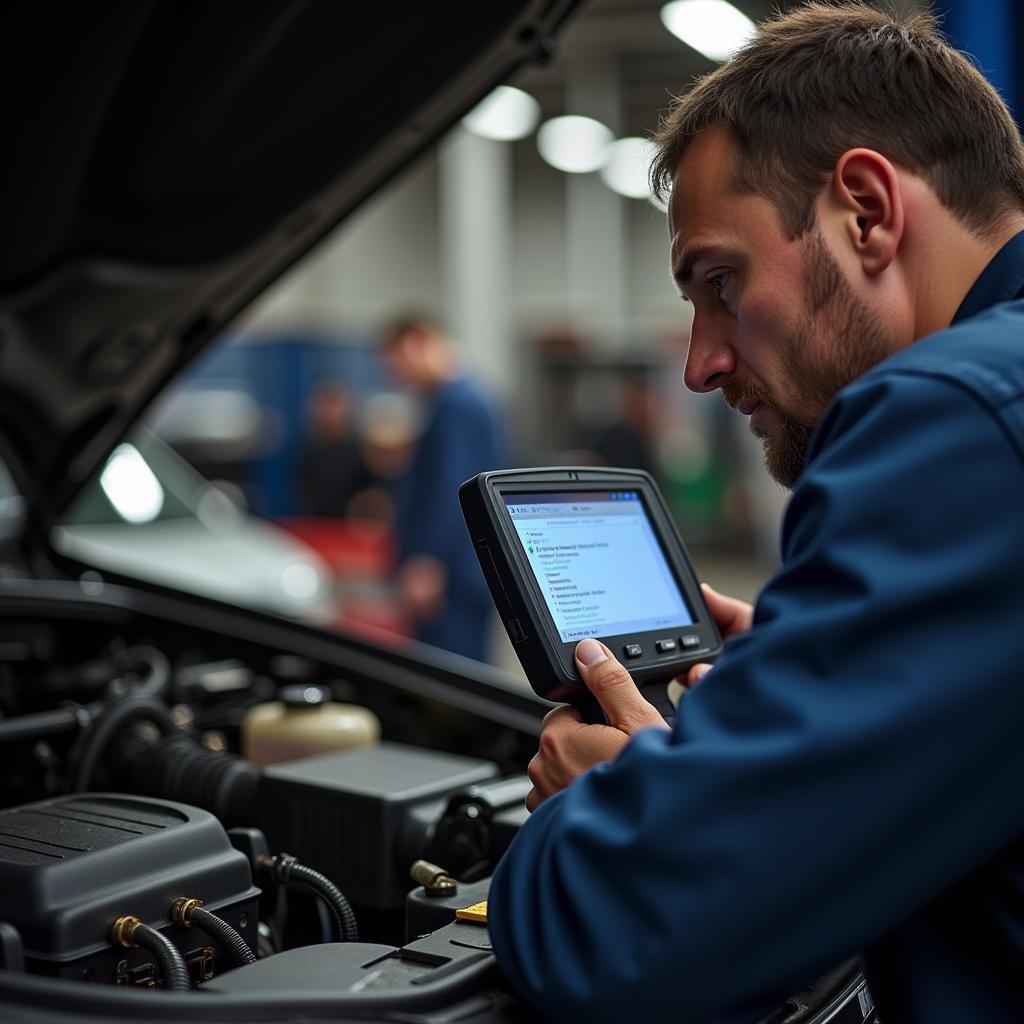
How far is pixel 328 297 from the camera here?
1333cm

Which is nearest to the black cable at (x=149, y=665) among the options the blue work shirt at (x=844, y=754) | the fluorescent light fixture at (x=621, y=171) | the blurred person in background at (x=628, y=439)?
the blue work shirt at (x=844, y=754)

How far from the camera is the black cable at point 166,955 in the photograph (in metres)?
0.98

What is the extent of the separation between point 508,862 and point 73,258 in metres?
1.39

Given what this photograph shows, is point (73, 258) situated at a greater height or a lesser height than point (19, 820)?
greater

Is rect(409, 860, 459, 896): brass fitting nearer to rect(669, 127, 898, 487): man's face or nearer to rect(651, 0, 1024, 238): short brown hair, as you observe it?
rect(669, 127, 898, 487): man's face

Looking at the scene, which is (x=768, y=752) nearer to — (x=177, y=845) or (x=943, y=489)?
(x=943, y=489)

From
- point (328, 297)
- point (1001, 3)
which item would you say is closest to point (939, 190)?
point (1001, 3)

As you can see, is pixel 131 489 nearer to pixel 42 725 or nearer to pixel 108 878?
pixel 42 725

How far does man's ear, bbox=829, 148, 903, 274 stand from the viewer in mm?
906

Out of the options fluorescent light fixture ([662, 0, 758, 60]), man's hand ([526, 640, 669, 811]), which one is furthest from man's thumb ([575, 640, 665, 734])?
fluorescent light fixture ([662, 0, 758, 60])

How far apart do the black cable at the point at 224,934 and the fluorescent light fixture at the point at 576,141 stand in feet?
32.5

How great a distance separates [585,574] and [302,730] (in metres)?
0.62

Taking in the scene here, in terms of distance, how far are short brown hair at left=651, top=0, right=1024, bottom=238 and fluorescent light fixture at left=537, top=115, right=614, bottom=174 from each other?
9.73 m


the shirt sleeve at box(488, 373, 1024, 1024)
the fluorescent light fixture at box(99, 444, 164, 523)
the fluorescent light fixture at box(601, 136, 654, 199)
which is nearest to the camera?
the shirt sleeve at box(488, 373, 1024, 1024)
